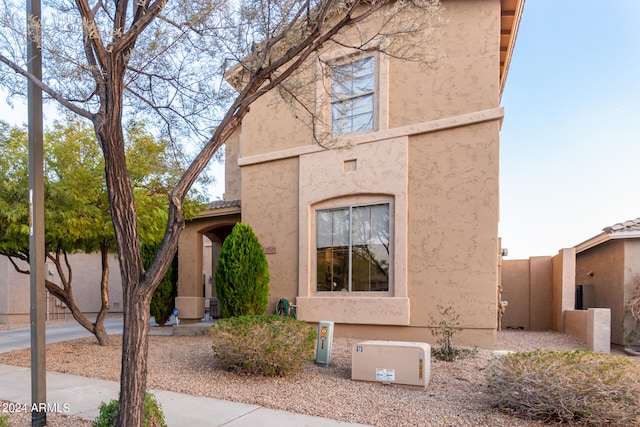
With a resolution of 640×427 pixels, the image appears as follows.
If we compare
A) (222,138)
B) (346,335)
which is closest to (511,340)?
(346,335)

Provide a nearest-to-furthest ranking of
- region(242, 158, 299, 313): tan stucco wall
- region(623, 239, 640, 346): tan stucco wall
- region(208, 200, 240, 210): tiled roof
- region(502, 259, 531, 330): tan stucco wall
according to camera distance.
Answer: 1. region(623, 239, 640, 346): tan stucco wall
2. region(242, 158, 299, 313): tan stucco wall
3. region(208, 200, 240, 210): tiled roof
4. region(502, 259, 531, 330): tan stucco wall

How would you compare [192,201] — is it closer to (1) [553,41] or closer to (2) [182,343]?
(2) [182,343]

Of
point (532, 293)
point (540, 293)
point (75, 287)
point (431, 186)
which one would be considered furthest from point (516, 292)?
point (75, 287)

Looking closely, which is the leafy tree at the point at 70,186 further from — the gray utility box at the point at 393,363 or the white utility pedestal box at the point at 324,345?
the gray utility box at the point at 393,363

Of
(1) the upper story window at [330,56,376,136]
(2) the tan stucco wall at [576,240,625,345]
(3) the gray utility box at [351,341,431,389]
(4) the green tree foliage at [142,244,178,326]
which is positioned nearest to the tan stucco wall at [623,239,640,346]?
(2) the tan stucco wall at [576,240,625,345]

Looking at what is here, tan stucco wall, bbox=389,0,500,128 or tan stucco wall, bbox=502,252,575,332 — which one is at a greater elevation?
tan stucco wall, bbox=389,0,500,128

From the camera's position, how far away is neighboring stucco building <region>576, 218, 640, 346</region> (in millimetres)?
9750

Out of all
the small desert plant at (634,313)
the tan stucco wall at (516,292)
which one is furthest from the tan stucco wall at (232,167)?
the small desert plant at (634,313)

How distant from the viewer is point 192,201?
35.8 feet

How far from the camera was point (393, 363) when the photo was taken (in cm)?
641

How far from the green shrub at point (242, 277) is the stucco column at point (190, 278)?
3245 millimetres

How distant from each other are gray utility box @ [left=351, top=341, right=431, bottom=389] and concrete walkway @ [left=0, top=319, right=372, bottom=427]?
1.44 meters

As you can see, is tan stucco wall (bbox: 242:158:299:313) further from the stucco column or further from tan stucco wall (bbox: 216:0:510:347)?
the stucco column

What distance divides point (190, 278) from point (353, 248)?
18.4 ft
